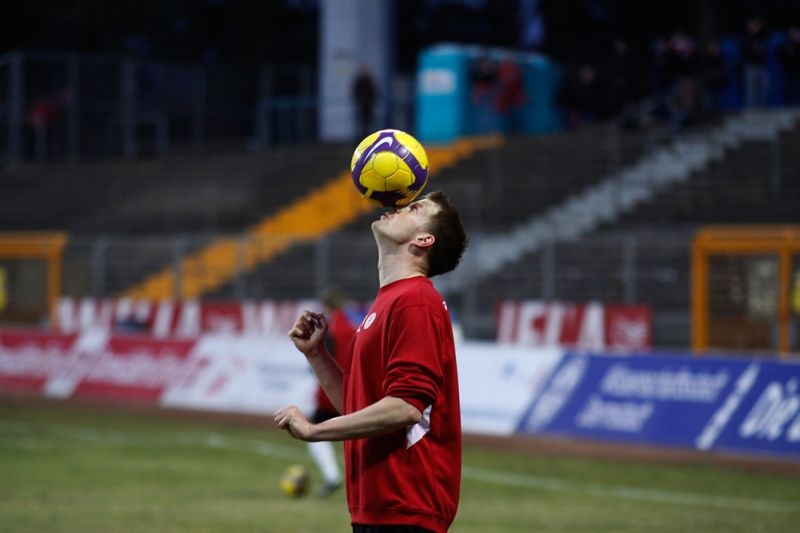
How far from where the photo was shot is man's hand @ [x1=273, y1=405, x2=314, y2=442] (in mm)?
5871

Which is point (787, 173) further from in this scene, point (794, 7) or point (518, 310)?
point (794, 7)

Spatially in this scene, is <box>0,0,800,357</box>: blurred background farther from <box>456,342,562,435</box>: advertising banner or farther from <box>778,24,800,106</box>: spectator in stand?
<box>456,342,562,435</box>: advertising banner

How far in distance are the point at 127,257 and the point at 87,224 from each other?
6815 mm

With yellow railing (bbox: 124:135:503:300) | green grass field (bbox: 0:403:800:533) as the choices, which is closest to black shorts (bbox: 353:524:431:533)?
green grass field (bbox: 0:403:800:533)

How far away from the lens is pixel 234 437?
22.4 m

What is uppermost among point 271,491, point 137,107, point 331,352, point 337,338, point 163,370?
point 137,107

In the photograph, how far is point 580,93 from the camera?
33625 mm

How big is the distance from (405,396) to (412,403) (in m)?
0.04

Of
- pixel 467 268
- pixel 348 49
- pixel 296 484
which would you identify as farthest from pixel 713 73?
pixel 296 484

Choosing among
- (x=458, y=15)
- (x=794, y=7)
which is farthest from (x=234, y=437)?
(x=458, y=15)

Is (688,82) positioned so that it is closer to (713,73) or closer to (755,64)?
(713,73)

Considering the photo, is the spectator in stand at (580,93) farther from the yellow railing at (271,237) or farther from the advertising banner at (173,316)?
the advertising banner at (173,316)

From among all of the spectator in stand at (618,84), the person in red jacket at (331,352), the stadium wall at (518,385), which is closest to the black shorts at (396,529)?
the person in red jacket at (331,352)

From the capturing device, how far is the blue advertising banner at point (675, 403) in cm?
1762
